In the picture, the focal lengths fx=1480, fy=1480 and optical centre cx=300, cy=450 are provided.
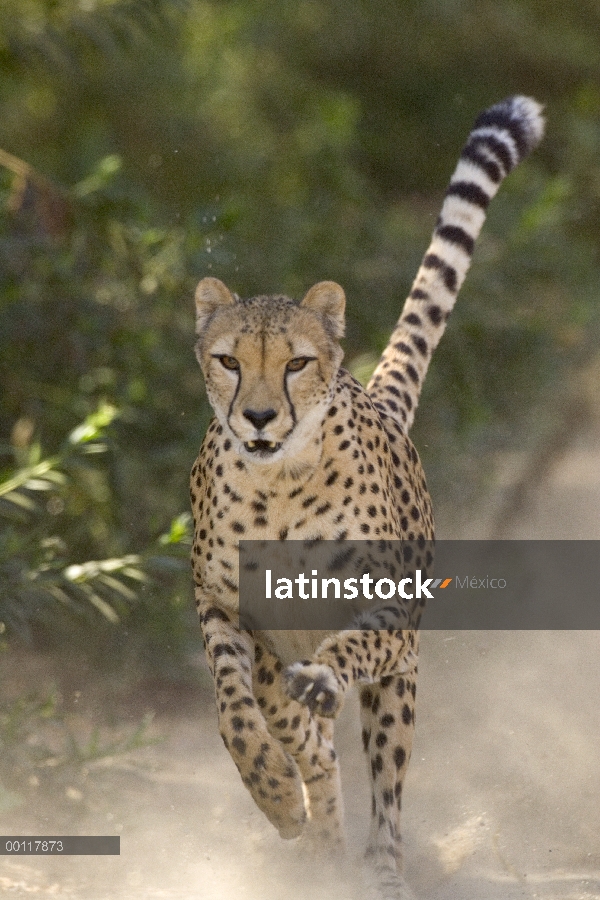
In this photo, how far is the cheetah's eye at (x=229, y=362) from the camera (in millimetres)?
3086

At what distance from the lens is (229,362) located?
310 cm

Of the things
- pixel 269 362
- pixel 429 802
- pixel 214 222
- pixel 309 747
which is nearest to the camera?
pixel 269 362

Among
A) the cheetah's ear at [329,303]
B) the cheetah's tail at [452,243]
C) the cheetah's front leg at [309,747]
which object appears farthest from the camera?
the cheetah's tail at [452,243]

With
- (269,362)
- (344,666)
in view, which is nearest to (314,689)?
(344,666)

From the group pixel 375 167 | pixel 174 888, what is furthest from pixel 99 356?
pixel 375 167

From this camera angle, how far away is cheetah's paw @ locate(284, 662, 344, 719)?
2.91m

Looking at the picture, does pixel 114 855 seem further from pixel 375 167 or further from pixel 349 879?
pixel 375 167

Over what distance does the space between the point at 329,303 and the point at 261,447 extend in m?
0.44

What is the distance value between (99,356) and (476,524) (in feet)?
7.24

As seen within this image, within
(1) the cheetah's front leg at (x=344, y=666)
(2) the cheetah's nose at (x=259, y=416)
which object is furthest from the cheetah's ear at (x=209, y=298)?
(1) the cheetah's front leg at (x=344, y=666)

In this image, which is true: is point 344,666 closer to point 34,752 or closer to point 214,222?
point 34,752

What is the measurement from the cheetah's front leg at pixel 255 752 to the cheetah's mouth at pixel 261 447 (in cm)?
59

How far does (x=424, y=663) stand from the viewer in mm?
5996

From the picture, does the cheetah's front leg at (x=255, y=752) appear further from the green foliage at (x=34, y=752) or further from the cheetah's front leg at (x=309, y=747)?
the green foliage at (x=34, y=752)
